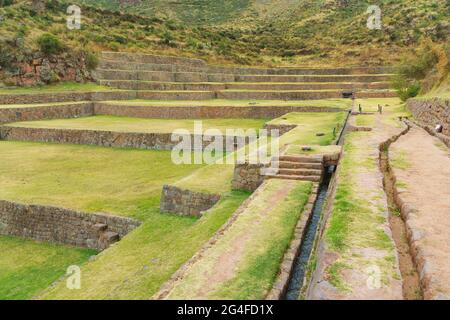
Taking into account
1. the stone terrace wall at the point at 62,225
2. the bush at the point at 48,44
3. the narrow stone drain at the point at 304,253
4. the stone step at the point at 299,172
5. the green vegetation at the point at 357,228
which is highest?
the bush at the point at 48,44

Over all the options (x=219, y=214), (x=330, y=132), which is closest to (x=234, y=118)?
(x=330, y=132)

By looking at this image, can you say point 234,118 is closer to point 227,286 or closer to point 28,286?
point 28,286

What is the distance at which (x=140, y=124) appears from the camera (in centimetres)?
2373

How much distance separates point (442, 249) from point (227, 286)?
8.89 feet

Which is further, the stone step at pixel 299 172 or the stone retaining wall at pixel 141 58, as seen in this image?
the stone retaining wall at pixel 141 58

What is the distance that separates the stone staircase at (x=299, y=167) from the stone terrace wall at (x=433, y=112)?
4756 millimetres

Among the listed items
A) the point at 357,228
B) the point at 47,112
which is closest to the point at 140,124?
the point at 47,112

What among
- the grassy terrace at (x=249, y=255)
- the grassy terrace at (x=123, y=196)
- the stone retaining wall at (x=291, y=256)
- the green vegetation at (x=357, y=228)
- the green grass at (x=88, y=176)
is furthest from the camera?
the green grass at (x=88, y=176)

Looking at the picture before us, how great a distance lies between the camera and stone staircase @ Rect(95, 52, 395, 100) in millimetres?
32062

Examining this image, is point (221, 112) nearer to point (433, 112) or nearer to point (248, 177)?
point (433, 112)

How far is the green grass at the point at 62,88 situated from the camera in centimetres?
2900

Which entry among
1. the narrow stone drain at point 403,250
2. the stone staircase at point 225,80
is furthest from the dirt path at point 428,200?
the stone staircase at point 225,80

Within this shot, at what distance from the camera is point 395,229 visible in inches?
264

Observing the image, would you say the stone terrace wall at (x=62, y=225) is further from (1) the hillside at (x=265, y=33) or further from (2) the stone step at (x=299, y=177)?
(1) the hillside at (x=265, y=33)
